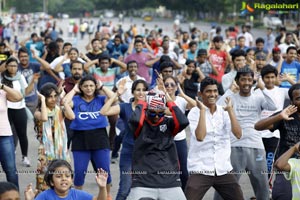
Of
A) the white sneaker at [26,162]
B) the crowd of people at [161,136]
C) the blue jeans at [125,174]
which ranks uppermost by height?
the crowd of people at [161,136]

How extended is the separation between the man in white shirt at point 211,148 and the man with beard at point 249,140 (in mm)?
545

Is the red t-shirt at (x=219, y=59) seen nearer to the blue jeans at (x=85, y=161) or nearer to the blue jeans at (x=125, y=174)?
the blue jeans at (x=85, y=161)

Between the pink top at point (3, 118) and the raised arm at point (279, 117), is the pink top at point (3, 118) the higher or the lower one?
the lower one

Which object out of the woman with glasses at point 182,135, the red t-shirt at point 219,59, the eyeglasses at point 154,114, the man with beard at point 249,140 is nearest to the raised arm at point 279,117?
the eyeglasses at point 154,114

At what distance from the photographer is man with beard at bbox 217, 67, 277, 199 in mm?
8133

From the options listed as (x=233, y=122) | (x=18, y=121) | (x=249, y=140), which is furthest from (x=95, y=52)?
(x=233, y=122)

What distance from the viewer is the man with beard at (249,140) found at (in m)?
8.13

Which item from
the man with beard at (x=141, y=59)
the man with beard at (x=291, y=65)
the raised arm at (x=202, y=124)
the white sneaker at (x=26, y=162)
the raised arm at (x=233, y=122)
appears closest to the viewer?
the raised arm at (x=202, y=124)

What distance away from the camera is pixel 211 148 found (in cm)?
752

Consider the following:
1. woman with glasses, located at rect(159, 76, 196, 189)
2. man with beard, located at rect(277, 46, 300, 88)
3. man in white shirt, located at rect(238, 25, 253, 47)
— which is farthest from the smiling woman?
man in white shirt, located at rect(238, 25, 253, 47)

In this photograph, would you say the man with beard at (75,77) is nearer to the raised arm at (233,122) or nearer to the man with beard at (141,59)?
the raised arm at (233,122)

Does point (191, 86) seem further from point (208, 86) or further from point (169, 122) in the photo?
point (169, 122)

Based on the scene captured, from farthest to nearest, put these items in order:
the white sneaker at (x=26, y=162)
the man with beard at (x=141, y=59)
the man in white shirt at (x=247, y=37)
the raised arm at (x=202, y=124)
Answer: the man in white shirt at (x=247, y=37) < the man with beard at (x=141, y=59) < the white sneaker at (x=26, y=162) < the raised arm at (x=202, y=124)

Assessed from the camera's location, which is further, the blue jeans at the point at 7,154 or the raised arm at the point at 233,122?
the blue jeans at the point at 7,154
